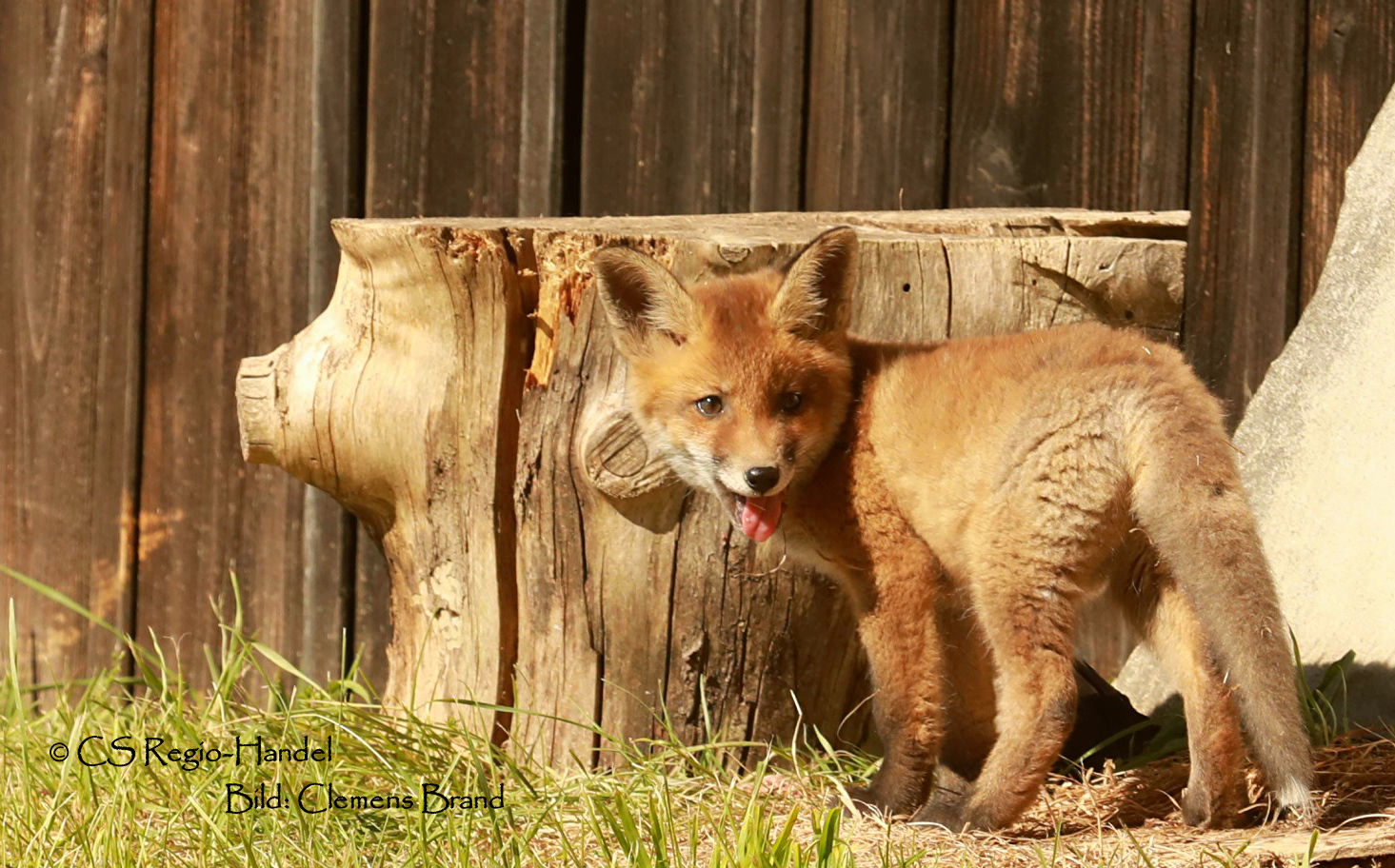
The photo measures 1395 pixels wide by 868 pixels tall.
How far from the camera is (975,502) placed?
10.7 feet

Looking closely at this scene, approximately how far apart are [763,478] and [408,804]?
121cm

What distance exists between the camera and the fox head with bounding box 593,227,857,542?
349cm

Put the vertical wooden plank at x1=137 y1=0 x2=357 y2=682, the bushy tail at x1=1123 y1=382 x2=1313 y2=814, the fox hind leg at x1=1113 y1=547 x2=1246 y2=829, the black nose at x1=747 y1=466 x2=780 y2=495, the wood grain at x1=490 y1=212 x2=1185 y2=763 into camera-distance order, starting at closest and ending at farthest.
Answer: the bushy tail at x1=1123 y1=382 x2=1313 y2=814
the fox hind leg at x1=1113 y1=547 x2=1246 y2=829
the black nose at x1=747 y1=466 x2=780 y2=495
the wood grain at x1=490 y1=212 x2=1185 y2=763
the vertical wooden plank at x1=137 y1=0 x2=357 y2=682

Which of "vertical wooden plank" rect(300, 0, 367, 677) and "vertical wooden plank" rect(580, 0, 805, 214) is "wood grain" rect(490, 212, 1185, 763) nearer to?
"vertical wooden plank" rect(580, 0, 805, 214)

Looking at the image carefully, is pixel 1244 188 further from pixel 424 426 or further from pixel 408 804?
pixel 408 804

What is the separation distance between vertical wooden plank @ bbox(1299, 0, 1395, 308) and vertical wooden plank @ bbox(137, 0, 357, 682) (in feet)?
10.8

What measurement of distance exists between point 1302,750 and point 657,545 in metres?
1.69

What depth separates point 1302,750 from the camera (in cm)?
294

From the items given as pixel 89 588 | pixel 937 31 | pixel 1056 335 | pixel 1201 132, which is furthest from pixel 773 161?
pixel 89 588

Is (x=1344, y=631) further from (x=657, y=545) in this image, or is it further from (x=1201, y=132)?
(x=657, y=545)

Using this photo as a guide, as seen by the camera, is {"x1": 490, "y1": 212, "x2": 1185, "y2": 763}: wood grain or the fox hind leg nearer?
the fox hind leg

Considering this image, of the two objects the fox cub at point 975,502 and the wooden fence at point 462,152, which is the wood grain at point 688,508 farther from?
the wooden fence at point 462,152

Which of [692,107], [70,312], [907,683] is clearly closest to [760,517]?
[907,683]

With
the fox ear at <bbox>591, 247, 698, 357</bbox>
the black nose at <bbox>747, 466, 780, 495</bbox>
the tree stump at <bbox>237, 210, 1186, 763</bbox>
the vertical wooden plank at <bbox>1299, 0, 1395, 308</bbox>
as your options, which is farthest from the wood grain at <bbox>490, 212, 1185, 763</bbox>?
the vertical wooden plank at <bbox>1299, 0, 1395, 308</bbox>
